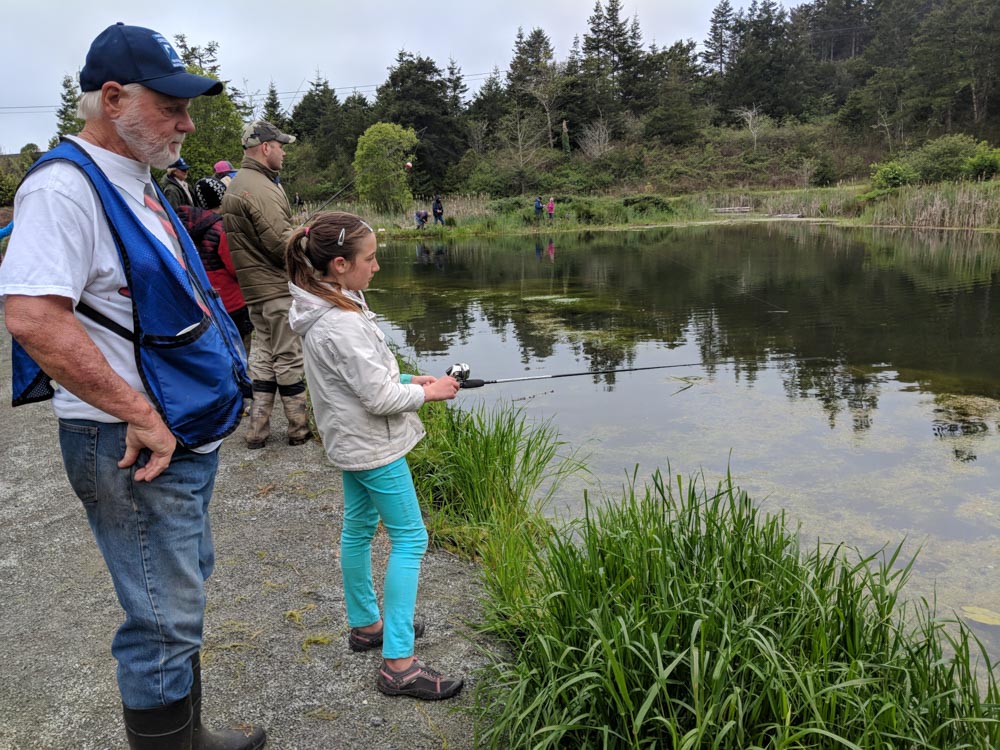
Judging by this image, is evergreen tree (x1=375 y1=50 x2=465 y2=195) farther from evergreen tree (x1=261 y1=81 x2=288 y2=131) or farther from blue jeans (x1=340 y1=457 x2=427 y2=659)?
blue jeans (x1=340 y1=457 x2=427 y2=659)

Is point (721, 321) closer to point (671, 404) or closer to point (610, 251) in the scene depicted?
point (671, 404)

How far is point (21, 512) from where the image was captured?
376 cm

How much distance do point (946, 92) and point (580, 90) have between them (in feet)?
68.6

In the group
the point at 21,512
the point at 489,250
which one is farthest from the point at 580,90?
the point at 21,512

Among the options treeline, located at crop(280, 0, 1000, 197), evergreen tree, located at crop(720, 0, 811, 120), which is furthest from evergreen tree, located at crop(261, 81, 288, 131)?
evergreen tree, located at crop(720, 0, 811, 120)

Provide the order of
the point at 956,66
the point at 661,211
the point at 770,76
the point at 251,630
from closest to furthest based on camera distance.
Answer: the point at 251,630, the point at 661,211, the point at 956,66, the point at 770,76

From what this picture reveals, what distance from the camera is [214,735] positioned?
2.03 metres

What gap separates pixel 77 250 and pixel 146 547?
2.11 feet

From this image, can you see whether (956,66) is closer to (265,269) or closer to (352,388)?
(265,269)

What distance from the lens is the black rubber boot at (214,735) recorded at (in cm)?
188

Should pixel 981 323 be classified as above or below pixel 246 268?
below

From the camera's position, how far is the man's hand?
1.59 m

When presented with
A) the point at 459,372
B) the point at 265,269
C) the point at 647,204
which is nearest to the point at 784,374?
the point at 265,269

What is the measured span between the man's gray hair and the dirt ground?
1.64m
